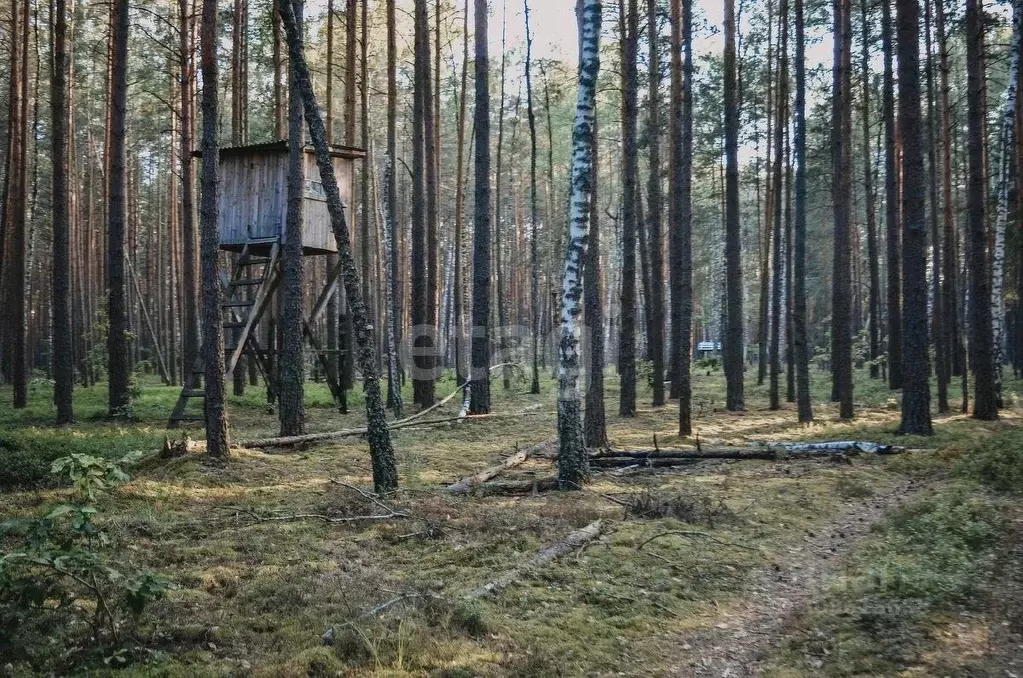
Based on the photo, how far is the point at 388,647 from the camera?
171 inches

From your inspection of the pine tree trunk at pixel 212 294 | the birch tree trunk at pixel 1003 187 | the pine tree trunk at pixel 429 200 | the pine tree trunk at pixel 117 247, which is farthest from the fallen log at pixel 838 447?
the pine tree trunk at pixel 117 247

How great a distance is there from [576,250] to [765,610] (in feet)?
15.5

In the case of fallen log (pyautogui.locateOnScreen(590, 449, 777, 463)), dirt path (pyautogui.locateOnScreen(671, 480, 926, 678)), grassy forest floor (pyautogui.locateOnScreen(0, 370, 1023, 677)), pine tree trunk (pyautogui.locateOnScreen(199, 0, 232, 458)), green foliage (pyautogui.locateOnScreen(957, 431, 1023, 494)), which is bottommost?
dirt path (pyautogui.locateOnScreen(671, 480, 926, 678))

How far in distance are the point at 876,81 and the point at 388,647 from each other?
24.2 meters

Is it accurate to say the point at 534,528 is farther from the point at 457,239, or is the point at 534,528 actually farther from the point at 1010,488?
the point at 457,239

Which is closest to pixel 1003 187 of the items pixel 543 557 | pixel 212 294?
pixel 543 557

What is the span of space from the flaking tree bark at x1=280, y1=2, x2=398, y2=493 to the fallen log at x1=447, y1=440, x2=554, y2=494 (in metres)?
0.93

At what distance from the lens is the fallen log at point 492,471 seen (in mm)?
9172

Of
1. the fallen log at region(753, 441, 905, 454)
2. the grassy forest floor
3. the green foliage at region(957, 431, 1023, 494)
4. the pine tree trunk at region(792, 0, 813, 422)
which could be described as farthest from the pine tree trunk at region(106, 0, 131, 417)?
the green foliage at region(957, 431, 1023, 494)

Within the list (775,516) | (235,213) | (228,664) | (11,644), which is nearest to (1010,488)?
(775,516)

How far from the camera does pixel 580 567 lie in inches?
238

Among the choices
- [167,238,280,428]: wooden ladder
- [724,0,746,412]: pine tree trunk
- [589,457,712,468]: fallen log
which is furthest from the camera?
[724,0,746,412]: pine tree trunk

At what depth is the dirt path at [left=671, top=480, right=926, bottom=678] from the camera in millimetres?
4473

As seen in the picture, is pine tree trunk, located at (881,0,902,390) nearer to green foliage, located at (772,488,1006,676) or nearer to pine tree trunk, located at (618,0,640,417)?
pine tree trunk, located at (618,0,640,417)
